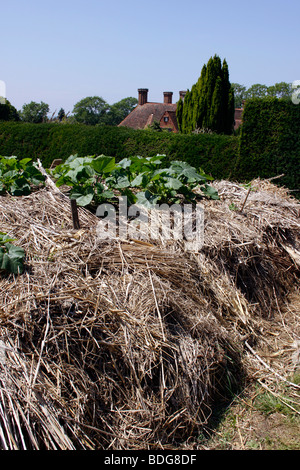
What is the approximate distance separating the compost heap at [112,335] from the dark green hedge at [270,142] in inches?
197

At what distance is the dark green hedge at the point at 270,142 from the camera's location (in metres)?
8.04

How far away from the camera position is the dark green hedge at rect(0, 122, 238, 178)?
9.03 meters

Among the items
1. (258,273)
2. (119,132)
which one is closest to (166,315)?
(258,273)

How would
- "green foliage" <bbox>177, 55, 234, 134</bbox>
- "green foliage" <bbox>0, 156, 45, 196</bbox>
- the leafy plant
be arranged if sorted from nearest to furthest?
the leafy plant → "green foliage" <bbox>0, 156, 45, 196</bbox> → "green foliage" <bbox>177, 55, 234, 134</bbox>

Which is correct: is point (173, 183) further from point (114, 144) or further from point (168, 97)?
point (168, 97)

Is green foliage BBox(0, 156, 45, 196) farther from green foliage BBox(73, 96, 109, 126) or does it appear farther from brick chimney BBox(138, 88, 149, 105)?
green foliage BBox(73, 96, 109, 126)

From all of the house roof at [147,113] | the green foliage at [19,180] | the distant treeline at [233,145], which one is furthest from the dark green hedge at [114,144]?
the house roof at [147,113]

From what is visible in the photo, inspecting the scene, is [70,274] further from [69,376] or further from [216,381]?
[216,381]

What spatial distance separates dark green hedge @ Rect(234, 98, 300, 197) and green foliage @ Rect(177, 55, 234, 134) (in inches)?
253

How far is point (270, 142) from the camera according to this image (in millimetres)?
8211

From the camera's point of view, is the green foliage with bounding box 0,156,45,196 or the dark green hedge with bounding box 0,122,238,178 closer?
the green foliage with bounding box 0,156,45,196

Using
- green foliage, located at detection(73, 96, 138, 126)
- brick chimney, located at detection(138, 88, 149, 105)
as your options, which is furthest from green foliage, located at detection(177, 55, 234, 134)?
green foliage, located at detection(73, 96, 138, 126)

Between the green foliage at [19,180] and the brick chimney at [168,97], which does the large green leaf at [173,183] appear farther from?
the brick chimney at [168,97]

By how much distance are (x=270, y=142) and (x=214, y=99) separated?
698 cm
